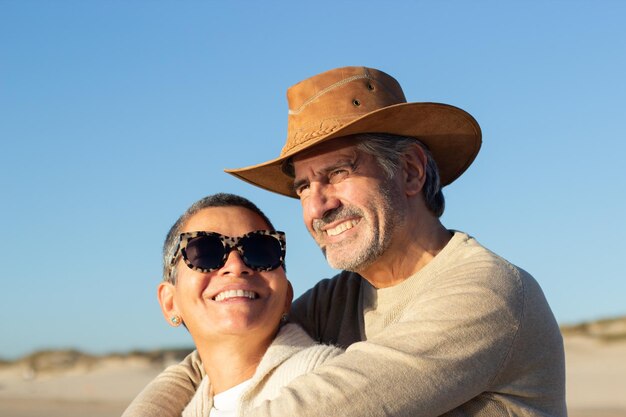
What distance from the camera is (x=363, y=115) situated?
3.98 meters

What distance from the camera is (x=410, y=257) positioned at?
4.13 meters

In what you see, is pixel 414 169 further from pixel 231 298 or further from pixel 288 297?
pixel 231 298

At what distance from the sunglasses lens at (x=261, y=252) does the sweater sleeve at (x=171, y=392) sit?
0.75 meters

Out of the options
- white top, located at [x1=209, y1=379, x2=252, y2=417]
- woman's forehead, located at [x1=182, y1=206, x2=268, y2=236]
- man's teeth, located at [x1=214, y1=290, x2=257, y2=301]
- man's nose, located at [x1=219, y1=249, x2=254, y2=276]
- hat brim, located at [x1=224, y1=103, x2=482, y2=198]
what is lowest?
white top, located at [x1=209, y1=379, x2=252, y2=417]

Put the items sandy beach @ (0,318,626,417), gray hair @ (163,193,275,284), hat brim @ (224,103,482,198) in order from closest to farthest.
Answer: gray hair @ (163,193,275,284), hat brim @ (224,103,482,198), sandy beach @ (0,318,626,417)

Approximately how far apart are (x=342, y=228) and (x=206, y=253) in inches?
32.5

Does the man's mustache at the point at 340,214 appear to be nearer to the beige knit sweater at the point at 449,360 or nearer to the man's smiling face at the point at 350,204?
the man's smiling face at the point at 350,204

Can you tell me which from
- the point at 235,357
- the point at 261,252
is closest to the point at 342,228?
the point at 261,252

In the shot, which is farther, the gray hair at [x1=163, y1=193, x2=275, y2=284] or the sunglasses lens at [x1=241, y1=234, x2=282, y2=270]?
the gray hair at [x1=163, y1=193, x2=275, y2=284]

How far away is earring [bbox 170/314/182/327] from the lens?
147 inches

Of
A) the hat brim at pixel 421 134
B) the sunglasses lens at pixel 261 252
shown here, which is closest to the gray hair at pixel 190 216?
the sunglasses lens at pixel 261 252

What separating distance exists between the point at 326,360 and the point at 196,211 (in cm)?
91

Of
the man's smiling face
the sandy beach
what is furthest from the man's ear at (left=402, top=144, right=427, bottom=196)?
the sandy beach

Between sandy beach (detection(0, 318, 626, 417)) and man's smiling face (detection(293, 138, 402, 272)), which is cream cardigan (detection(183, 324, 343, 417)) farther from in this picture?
sandy beach (detection(0, 318, 626, 417))
